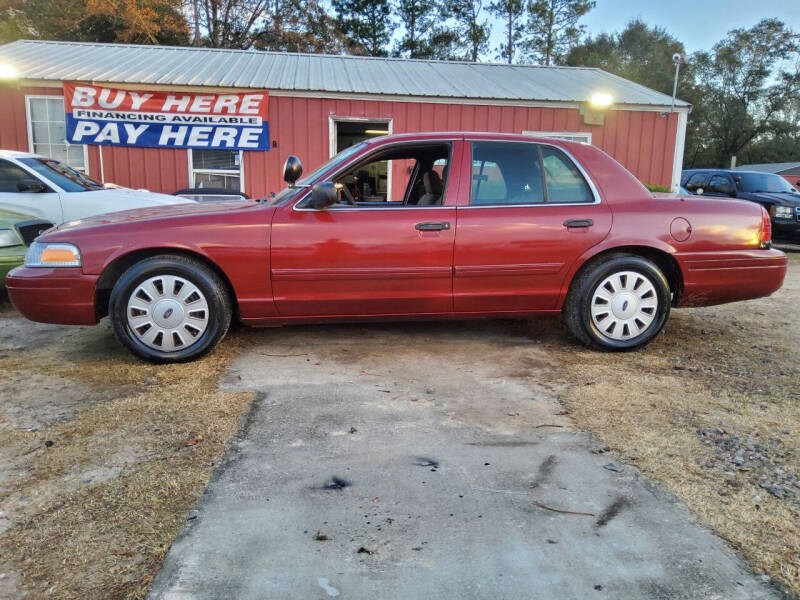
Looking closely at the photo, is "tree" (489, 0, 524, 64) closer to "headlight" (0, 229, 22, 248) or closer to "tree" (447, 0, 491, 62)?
"tree" (447, 0, 491, 62)

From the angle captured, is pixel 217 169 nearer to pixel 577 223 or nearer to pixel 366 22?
pixel 577 223

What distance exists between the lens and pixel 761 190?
484 inches

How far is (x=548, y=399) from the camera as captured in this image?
3.45 meters

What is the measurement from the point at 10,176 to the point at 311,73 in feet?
22.4

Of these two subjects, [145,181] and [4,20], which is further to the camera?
[4,20]

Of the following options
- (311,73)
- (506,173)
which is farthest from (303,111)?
(506,173)

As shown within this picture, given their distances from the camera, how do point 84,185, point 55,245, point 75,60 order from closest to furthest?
point 55,245 < point 84,185 < point 75,60

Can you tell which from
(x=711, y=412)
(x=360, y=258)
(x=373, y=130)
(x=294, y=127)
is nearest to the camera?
(x=711, y=412)

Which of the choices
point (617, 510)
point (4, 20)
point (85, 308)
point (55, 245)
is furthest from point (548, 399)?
point (4, 20)

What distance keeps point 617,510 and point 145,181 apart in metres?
10.8

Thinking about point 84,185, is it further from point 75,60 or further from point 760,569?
point 760,569

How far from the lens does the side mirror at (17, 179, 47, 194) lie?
22.2ft

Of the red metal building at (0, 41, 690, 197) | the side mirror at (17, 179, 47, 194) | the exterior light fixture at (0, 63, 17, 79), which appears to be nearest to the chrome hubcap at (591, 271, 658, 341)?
the side mirror at (17, 179, 47, 194)

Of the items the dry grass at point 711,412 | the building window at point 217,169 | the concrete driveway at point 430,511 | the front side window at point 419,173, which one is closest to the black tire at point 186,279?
the concrete driveway at point 430,511
